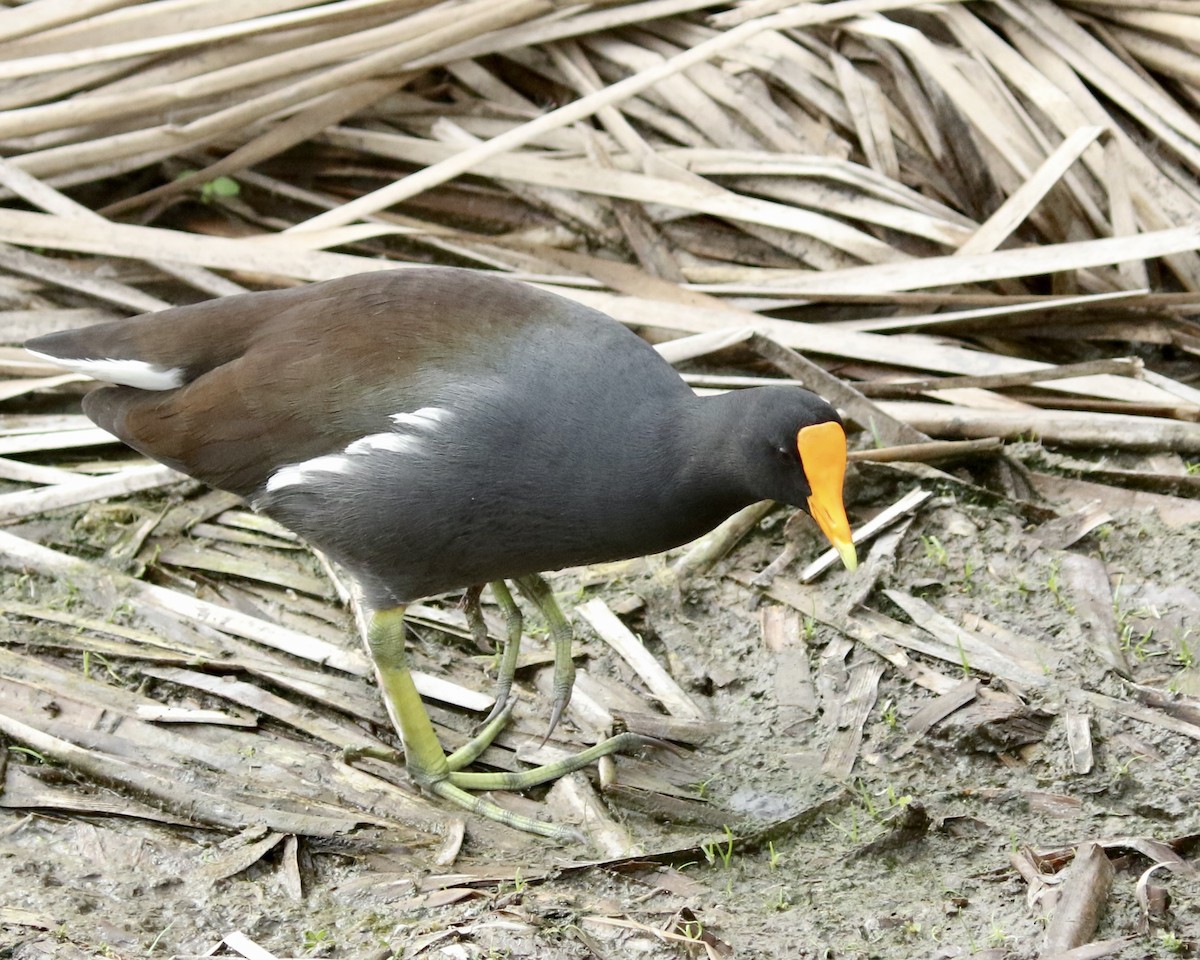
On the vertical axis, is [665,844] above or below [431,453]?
below

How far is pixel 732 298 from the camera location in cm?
470

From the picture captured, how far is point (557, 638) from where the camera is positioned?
3.47m

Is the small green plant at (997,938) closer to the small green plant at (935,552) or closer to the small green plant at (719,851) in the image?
the small green plant at (719,851)

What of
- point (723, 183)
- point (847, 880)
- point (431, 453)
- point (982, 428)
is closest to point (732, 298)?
point (723, 183)

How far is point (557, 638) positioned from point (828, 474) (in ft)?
3.15

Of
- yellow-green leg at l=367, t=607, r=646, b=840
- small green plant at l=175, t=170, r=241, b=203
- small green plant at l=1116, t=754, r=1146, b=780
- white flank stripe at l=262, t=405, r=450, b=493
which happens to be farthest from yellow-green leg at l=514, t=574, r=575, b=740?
small green plant at l=175, t=170, r=241, b=203

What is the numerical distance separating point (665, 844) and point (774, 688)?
1.91 feet

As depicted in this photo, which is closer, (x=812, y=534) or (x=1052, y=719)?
(x=1052, y=719)

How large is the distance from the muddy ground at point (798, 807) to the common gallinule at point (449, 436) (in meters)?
0.34

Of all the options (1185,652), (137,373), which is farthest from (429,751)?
(1185,652)

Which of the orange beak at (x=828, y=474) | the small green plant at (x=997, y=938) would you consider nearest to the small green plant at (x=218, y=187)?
the orange beak at (x=828, y=474)

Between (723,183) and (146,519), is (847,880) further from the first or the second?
(723,183)

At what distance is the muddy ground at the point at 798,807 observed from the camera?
103 inches

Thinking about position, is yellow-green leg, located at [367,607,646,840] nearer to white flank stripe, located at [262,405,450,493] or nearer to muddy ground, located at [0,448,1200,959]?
muddy ground, located at [0,448,1200,959]
